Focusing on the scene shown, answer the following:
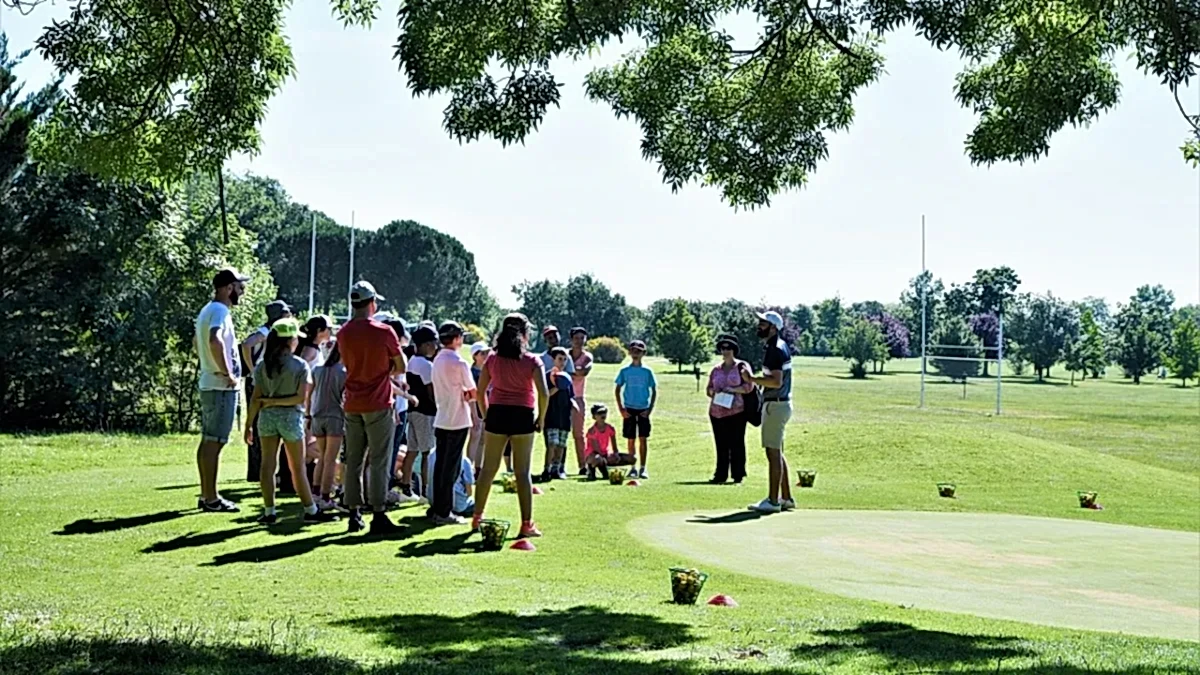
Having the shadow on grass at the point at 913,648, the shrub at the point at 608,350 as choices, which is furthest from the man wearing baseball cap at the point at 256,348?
the shrub at the point at 608,350

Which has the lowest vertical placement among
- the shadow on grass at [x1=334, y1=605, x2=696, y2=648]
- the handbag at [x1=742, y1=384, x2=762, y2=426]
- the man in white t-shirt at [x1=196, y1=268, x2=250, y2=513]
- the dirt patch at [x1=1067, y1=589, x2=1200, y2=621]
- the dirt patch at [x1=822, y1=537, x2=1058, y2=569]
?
the dirt patch at [x1=1067, y1=589, x2=1200, y2=621]

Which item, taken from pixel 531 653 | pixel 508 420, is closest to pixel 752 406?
pixel 508 420

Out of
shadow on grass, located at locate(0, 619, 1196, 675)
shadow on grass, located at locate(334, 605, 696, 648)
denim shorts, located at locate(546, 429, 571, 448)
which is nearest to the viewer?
shadow on grass, located at locate(0, 619, 1196, 675)

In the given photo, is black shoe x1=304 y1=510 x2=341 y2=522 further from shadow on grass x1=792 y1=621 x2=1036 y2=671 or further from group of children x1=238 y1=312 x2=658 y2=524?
shadow on grass x1=792 y1=621 x2=1036 y2=671

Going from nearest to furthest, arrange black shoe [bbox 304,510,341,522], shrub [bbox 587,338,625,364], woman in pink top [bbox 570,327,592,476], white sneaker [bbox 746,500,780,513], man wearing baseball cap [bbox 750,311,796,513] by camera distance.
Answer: black shoe [bbox 304,510,341,522] → man wearing baseball cap [bbox 750,311,796,513] → white sneaker [bbox 746,500,780,513] → woman in pink top [bbox 570,327,592,476] → shrub [bbox 587,338,625,364]

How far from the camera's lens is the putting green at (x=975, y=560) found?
9.02 metres

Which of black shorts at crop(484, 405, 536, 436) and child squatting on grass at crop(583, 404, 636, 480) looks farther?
child squatting on grass at crop(583, 404, 636, 480)

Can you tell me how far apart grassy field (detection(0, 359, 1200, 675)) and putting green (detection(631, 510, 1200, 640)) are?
345 millimetres

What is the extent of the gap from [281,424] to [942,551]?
6393 mm

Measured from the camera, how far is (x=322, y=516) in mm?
11219

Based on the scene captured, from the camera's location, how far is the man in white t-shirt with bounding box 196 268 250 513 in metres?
10.8

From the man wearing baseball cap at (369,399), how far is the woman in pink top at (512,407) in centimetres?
84

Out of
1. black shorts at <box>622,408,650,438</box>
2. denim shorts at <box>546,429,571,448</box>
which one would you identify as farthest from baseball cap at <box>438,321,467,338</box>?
black shorts at <box>622,408,650,438</box>

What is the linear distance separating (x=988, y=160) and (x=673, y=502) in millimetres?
5916
